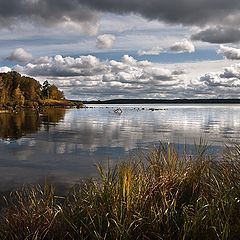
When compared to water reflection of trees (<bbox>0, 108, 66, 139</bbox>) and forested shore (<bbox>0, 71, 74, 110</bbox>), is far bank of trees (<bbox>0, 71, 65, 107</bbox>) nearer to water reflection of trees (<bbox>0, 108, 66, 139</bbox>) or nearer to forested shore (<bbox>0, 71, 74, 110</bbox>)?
forested shore (<bbox>0, 71, 74, 110</bbox>)

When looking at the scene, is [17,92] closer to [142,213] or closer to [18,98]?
[18,98]

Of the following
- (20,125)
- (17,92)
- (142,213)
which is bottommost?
(20,125)

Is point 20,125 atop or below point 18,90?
below

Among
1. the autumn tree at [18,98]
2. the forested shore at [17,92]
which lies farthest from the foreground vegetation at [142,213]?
the autumn tree at [18,98]

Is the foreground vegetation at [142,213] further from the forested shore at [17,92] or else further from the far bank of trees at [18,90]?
the far bank of trees at [18,90]

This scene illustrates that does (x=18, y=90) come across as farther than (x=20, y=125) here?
Yes

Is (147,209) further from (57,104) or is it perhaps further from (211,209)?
(57,104)

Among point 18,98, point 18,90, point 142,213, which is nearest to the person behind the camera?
point 142,213

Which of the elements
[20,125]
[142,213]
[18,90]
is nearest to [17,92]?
[18,90]

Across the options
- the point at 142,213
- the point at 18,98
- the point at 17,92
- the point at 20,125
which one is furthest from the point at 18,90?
the point at 142,213

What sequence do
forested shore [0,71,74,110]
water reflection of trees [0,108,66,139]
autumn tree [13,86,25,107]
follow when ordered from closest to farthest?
1. water reflection of trees [0,108,66,139]
2. forested shore [0,71,74,110]
3. autumn tree [13,86,25,107]

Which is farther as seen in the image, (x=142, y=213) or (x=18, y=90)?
(x=18, y=90)

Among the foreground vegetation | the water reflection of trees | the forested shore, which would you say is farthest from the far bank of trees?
the foreground vegetation

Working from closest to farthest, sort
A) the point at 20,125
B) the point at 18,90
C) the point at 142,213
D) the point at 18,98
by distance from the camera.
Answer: the point at 142,213
the point at 20,125
the point at 18,98
the point at 18,90
